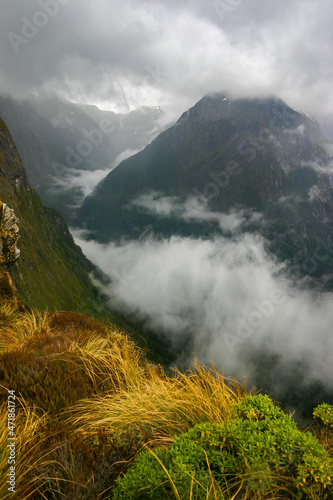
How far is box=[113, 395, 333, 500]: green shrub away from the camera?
2145mm

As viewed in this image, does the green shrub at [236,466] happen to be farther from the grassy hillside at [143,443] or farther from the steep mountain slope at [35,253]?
the steep mountain slope at [35,253]

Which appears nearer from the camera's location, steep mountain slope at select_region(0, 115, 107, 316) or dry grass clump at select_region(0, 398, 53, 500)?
dry grass clump at select_region(0, 398, 53, 500)

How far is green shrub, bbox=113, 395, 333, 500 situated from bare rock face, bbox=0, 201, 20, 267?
45.1 feet

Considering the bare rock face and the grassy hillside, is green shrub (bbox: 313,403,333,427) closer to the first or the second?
the grassy hillside

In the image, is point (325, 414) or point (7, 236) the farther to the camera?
point (7, 236)

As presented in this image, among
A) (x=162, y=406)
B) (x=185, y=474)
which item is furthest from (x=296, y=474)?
(x=162, y=406)

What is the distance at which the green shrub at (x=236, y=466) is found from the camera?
7.04 feet

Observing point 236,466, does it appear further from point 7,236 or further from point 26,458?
point 7,236

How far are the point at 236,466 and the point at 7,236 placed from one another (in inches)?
594

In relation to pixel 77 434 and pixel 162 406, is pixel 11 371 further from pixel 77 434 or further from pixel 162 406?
pixel 162 406

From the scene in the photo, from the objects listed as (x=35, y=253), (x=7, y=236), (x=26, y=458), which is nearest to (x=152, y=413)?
(x=26, y=458)

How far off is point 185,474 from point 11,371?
3.43m

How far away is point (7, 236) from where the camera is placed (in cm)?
1407

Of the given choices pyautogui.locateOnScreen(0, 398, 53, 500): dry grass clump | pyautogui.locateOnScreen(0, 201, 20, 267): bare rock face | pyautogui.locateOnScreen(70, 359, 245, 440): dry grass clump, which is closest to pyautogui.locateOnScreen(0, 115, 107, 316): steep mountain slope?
pyautogui.locateOnScreen(0, 201, 20, 267): bare rock face
